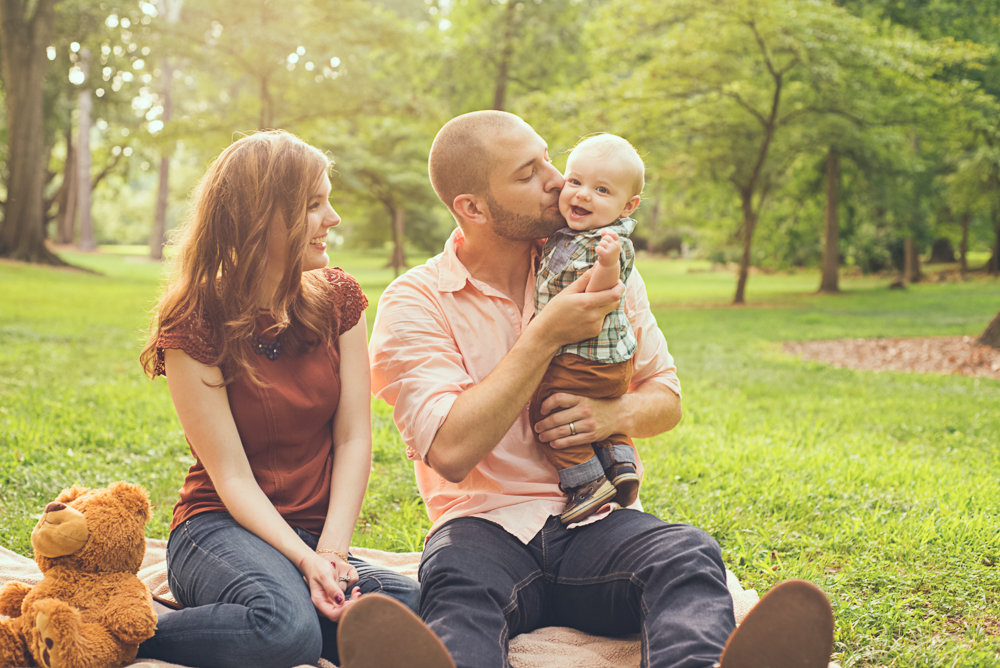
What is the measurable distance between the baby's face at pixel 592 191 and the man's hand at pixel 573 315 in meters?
0.28

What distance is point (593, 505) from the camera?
211 centimetres

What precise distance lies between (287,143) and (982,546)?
124 inches

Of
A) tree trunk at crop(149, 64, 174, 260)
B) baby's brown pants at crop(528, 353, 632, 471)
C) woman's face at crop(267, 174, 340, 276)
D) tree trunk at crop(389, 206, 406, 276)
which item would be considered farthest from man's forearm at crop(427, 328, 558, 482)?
tree trunk at crop(149, 64, 174, 260)

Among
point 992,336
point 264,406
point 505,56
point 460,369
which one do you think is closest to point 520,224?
point 460,369

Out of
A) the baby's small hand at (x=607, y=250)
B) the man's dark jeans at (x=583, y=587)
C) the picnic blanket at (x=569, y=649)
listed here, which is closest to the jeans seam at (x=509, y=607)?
the man's dark jeans at (x=583, y=587)

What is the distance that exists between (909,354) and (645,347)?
8.63m

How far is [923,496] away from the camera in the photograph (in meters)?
3.73

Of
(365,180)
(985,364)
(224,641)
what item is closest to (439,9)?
(365,180)

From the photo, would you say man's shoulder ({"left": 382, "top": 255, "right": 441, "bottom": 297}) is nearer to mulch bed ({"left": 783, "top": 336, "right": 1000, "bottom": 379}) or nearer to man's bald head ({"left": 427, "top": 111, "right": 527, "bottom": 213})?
→ man's bald head ({"left": 427, "top": 111, "right": 527, "bottom": 213})

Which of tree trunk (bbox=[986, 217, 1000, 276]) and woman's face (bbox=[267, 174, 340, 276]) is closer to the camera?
woman's face (bbox=[267, 174, 340, 276])

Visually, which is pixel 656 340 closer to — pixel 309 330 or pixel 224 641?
pixel 309 330

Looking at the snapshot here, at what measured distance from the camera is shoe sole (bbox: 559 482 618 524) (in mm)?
2111

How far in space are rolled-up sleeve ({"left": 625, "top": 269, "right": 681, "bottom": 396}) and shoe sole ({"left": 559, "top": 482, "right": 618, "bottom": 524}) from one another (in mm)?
476

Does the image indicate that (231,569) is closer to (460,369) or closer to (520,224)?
(460,369)
